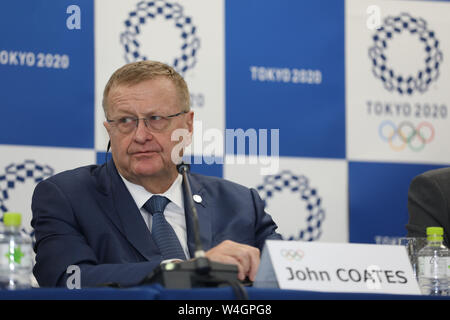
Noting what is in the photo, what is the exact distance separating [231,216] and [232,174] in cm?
71

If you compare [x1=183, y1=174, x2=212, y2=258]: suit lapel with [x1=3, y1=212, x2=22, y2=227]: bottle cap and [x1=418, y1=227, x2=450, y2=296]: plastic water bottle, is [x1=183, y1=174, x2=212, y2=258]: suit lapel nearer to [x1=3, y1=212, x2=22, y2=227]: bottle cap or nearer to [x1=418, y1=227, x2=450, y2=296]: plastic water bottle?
[x1=418, y1=227, x2=450, y2=296]: plastic water bottle

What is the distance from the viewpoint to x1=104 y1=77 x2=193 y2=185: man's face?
2.73 meters

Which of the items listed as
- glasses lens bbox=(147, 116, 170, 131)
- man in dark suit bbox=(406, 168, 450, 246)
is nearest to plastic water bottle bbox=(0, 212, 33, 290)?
glasses lens bbox=(147, 116, 170, 131)

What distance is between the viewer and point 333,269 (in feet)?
5.79

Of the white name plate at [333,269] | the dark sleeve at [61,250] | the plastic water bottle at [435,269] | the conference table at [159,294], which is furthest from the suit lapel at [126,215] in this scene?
the conference table at [159,294]

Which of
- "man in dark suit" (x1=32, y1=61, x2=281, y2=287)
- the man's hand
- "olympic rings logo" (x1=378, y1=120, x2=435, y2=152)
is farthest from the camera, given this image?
"olympic rings logo" (x1=378, y1=120, x2=435, y2=152)

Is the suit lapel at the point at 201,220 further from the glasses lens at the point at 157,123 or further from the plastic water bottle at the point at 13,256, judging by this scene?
the plastic water bottle at the point at 13,256

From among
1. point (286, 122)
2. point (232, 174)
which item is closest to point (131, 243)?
point (232, 174)

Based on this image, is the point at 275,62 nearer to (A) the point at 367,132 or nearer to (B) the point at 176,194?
(A) the point at 367,132

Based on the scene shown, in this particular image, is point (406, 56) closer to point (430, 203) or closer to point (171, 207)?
point (430, 203)

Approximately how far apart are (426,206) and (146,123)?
116cm

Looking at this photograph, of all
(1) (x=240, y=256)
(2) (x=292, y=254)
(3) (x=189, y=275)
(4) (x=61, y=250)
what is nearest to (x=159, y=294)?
(3) (x=189, y=275)

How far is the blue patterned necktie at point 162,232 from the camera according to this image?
2.54 metres

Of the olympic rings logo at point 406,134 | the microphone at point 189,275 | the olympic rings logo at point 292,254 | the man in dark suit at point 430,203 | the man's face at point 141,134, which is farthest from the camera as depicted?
the olympic rings logo at point 406,134
